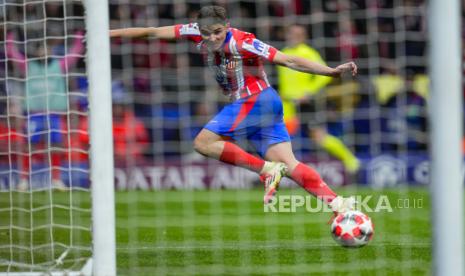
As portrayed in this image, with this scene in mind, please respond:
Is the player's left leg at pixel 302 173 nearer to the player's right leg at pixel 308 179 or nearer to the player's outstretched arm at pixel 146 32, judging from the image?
the player's right leg at pixel 308 179

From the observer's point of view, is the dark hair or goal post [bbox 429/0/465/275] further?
the dark hair

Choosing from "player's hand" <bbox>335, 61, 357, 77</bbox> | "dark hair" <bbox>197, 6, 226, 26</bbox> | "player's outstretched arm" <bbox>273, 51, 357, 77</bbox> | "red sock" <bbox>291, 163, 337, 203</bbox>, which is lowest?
"red sock" <bbox>291, 163, 337, 203</bbox>

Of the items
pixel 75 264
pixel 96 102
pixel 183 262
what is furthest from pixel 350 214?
pixel 96 102

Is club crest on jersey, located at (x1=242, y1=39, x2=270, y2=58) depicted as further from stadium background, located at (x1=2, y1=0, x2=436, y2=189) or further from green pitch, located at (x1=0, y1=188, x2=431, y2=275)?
stadium background, located at (x1=2, y1=0, x2=436, y2=189)

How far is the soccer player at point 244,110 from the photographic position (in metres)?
6.03

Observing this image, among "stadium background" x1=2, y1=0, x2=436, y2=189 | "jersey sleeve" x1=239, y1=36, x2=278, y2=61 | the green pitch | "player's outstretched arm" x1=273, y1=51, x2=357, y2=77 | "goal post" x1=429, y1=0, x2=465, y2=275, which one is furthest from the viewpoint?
"stadium background" x1=2, y1=0, x2=436, y2=189

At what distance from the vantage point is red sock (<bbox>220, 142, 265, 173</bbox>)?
6.32m

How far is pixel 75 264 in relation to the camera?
515 cm

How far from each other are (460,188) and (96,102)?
6.11 ft

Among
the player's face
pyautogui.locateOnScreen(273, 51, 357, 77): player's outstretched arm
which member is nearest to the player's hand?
pyautogui.locateOnScreen(273, 51, 357, 77): player's outstretched arm

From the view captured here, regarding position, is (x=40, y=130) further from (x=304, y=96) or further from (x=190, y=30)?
(x=190, y=30)

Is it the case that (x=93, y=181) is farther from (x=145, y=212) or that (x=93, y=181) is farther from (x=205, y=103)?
(x=205, y=103)

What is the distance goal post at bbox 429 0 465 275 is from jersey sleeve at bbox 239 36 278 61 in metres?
3.02

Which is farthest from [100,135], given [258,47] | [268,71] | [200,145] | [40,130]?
[268,71]
